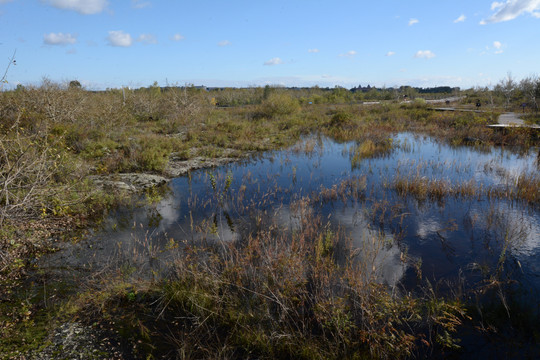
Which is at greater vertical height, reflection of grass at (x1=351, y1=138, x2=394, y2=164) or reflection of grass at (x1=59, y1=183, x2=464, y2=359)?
reflection of grass at (x1=351, y1=138, x2=394, y2=164)

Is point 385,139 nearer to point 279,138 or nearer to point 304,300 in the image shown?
point 279,138

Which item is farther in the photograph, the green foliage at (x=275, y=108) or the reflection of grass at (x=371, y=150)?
the green foliage at (x=275, y=108)

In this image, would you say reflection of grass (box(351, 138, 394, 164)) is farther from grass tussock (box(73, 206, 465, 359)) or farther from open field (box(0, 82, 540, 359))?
Result: grass tussock (box(73, 206, 465, 359))

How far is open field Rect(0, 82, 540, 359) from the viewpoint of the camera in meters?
4.45

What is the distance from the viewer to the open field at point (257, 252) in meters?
4.45

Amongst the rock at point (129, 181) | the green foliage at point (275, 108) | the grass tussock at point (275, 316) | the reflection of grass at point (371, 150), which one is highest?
the green foliage at point (275, 108)

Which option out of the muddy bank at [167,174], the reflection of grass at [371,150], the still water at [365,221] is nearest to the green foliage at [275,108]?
the muddy bank at [167,174]

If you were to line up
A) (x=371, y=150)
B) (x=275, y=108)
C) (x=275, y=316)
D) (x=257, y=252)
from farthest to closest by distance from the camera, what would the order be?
(x=275, y=108)
(x=371, y=150)
(x=257, y=252)
(x=275, y=316)

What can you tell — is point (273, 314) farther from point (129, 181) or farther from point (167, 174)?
point (167, 174)

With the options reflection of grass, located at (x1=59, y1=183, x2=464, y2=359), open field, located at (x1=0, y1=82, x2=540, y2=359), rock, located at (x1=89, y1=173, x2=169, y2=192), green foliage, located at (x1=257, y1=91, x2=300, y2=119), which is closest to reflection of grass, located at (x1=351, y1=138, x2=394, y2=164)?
open field, located at (x1=0, y1=82, x2=540, y2=359)

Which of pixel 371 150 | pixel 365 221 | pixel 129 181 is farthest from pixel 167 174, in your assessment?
pixel 371 150

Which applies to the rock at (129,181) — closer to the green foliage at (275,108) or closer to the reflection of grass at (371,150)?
the reflection of grass at (371,150)

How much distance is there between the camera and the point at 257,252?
629 centimetres

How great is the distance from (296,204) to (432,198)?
4.37 metres
